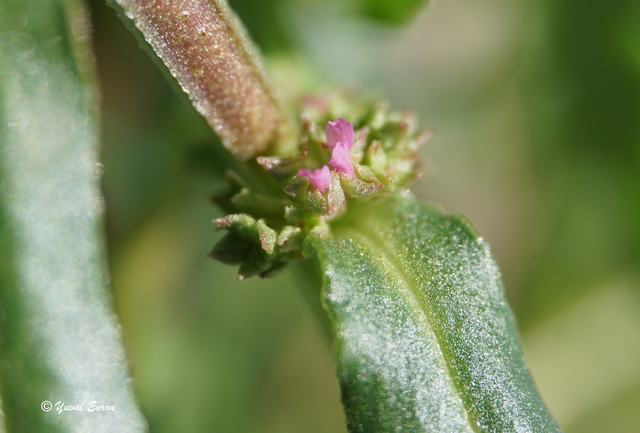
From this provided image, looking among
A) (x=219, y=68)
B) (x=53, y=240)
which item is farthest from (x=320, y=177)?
(x=53, y=240)

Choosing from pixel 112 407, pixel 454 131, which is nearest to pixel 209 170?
pixel 112 407

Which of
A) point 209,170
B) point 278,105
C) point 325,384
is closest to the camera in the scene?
point 278,105

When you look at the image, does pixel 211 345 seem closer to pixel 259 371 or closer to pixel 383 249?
A: pixel 259 371

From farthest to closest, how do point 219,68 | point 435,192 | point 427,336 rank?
point 435,192 → point 219,68 → point 427,336

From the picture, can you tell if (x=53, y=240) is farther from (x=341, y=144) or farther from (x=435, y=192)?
(x=435, y=192)

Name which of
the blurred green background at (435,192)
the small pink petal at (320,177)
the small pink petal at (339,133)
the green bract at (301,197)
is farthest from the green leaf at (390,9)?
the small pink petal at (320,177)

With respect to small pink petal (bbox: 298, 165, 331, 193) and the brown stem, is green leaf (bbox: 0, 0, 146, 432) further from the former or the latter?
small pink petal (bbox: 298, 165, 331, 193)
